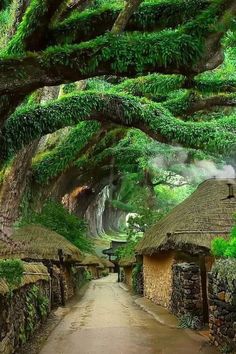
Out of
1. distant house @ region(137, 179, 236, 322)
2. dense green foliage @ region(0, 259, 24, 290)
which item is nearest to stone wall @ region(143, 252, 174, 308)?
distant house @ region(137, 179, 236, 322)

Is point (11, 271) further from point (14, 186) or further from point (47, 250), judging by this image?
point (14, 186)

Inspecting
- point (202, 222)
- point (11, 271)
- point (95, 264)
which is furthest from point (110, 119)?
point (95, 264)

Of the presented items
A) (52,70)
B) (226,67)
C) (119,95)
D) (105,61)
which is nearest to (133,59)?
(105,61)

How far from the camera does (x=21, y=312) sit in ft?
28.4

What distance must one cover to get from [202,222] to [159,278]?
4.20m

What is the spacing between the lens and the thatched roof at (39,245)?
15057 mm

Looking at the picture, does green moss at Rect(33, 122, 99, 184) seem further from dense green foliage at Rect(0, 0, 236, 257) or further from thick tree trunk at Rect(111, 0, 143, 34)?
thick tree trunk at Rect(111, 0, 143, 34)

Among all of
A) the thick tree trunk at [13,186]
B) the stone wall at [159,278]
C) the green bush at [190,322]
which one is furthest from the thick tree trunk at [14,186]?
the green bush at [190,322]

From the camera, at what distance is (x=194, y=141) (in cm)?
1241

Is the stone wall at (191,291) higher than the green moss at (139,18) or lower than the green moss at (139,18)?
lower

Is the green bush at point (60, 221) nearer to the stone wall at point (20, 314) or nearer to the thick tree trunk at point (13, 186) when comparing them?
the thick tree trunk at point (13, 186)

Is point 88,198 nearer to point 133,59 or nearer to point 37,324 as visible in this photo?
point 37,324

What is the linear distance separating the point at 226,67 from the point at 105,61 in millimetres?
11918

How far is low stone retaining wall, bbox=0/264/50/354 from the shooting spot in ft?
22.5
